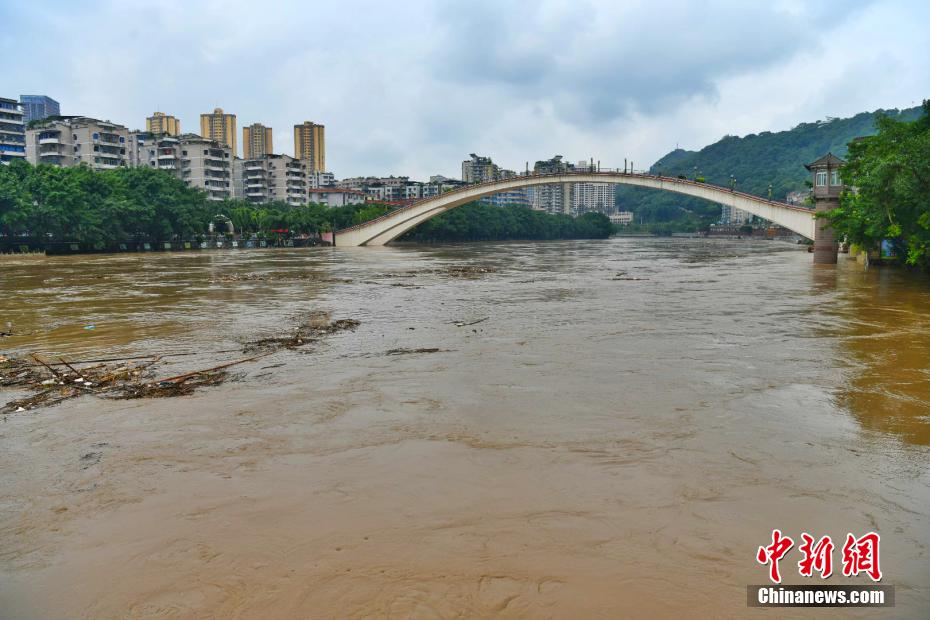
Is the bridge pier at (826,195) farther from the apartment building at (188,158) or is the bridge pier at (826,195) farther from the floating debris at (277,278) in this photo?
the apartment building at (188,158)

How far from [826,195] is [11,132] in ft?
242

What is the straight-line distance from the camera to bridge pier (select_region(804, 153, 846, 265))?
97.1 ft

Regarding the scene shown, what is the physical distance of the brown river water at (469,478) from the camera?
11.3ft

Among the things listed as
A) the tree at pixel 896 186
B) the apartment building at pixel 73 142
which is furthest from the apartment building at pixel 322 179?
the tree at pixel 896 186

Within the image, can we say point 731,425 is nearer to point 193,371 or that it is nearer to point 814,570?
point 814,570

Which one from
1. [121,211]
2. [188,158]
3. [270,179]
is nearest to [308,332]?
[121,211]

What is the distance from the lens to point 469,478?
190 inches

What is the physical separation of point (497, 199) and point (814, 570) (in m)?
143

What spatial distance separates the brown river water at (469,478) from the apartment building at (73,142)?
6713 centimetres

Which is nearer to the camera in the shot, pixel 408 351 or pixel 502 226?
pixel 408 351

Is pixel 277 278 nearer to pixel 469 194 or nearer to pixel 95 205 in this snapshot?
pixel 95 205

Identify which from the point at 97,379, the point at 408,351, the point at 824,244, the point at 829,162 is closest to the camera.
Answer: the point at 97,379

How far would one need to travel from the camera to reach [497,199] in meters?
145

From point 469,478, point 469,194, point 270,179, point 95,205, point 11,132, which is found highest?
point 11,132
